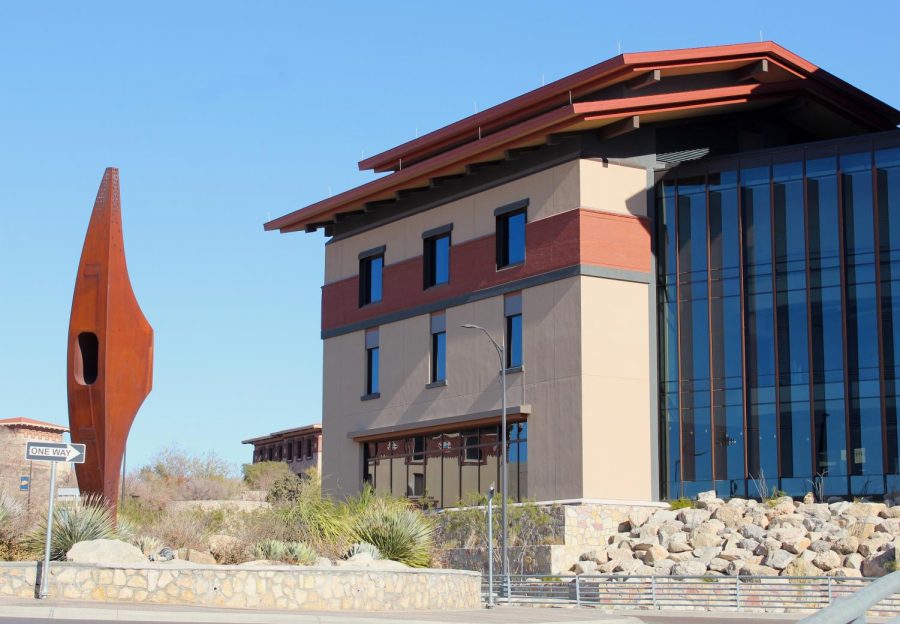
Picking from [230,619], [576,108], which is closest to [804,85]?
[576,108]

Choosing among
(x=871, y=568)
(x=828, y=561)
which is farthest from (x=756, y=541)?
(x=871, y=568)

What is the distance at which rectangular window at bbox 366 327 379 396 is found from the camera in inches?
2035

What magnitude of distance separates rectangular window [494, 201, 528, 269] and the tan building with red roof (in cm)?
4060

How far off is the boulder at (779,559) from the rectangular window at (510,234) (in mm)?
13985

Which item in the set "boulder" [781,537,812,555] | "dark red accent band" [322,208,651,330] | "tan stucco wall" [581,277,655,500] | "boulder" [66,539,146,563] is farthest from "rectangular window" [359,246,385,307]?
"boulder" [66,539,146,563]

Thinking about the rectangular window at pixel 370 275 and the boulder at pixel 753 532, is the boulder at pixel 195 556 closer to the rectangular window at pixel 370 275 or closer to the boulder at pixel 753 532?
the boulder at pixel 753 532

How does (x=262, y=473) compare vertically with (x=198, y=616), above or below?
above

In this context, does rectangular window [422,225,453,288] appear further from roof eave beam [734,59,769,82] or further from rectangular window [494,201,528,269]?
roof eave beam [734,59,769,82]

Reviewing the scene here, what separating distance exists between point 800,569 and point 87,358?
1972 cm

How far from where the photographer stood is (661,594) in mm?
35344

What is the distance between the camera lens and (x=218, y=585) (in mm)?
22250

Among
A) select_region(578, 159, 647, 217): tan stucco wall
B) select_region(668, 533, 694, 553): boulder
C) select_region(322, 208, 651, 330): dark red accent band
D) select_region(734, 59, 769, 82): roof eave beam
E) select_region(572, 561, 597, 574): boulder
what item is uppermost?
select_region(734, 59, 769, 82): roof eave beam

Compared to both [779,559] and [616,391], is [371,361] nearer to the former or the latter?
[616,391]

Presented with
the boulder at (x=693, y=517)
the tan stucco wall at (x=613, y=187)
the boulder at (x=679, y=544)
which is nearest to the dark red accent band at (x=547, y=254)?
the tan stucco wall at (x=613, y=187)
